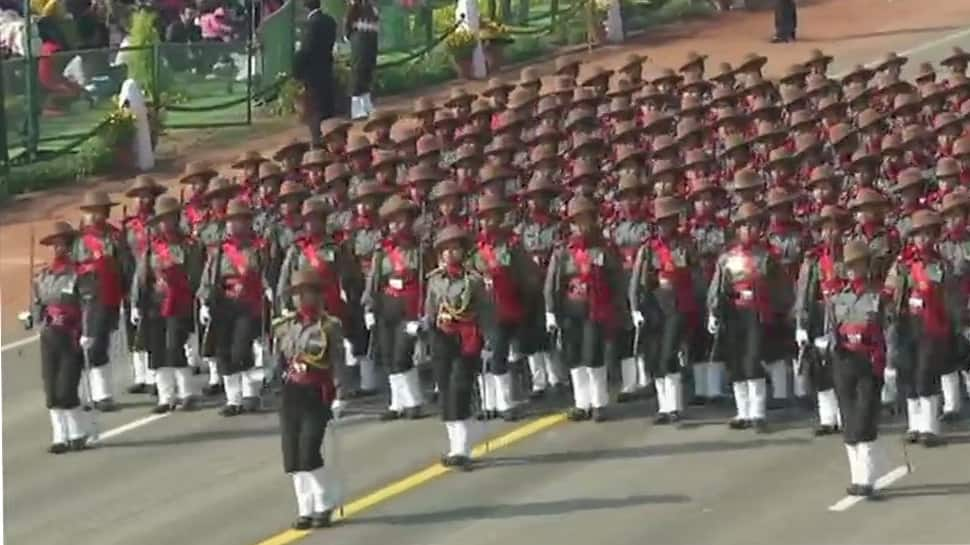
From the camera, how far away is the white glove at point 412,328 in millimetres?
23964

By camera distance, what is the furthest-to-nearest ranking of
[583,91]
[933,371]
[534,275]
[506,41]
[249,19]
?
[506,41]
[249,19]
[583,91]
[534,275]
[933,371]

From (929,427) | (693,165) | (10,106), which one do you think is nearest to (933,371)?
(929,427)

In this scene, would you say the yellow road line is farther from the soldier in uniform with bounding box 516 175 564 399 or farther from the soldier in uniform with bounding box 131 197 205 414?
the soldier in uniform with bounding box 131 197 205 414

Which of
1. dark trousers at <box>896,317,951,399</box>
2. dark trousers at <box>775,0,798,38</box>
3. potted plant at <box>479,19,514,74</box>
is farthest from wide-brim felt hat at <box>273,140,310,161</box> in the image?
dark trousers at <box>775,0,798,38</box>

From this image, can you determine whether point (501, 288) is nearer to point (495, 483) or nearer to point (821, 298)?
point (495, 483)

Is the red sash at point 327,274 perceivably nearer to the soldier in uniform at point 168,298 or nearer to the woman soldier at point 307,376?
the soldier in uniform at point 168,298

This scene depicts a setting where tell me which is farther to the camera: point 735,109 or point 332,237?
point 735,109

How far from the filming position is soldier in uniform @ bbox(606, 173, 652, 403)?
971 inches

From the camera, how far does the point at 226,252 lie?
24922 mm

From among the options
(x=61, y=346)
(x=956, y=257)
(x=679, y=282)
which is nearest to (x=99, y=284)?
(x=61, y=346)

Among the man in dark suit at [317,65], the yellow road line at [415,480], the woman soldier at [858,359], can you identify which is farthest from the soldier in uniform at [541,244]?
the man in dark suit at [317,65]

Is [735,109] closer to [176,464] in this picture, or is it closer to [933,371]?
[933,371]

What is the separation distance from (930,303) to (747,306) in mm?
1817

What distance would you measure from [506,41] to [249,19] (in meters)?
4.87
